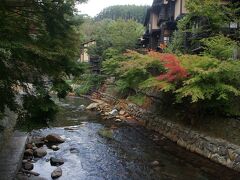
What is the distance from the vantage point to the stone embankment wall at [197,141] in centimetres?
1350

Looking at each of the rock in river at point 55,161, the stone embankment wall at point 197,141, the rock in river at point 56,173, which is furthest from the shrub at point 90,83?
the rock in river at point 56,173

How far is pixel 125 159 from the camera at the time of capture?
14531mm

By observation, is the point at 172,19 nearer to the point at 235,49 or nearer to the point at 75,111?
the point at 75,111

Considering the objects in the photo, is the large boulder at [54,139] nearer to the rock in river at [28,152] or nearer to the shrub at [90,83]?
the rock in river at [28,152]

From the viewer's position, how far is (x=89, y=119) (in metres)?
25.1

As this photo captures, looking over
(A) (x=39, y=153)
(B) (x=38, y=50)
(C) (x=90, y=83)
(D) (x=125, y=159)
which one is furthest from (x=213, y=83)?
(C) (x=90, y=83)

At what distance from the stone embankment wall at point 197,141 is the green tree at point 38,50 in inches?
318

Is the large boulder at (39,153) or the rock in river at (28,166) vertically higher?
the rock in river at (28,166)

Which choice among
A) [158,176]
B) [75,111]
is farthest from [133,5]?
[158,176]

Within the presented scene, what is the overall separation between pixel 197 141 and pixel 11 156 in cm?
882

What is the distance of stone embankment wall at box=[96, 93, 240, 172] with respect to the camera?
44.3 feet

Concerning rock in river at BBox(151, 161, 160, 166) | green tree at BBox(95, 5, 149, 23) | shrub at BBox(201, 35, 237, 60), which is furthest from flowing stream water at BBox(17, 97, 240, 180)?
green tree at BBox(95, 5, 149, 23)

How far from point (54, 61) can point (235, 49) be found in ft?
39.2

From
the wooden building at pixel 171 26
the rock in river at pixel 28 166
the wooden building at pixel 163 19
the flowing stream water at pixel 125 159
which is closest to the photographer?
the rock in river at pixel 28 166
